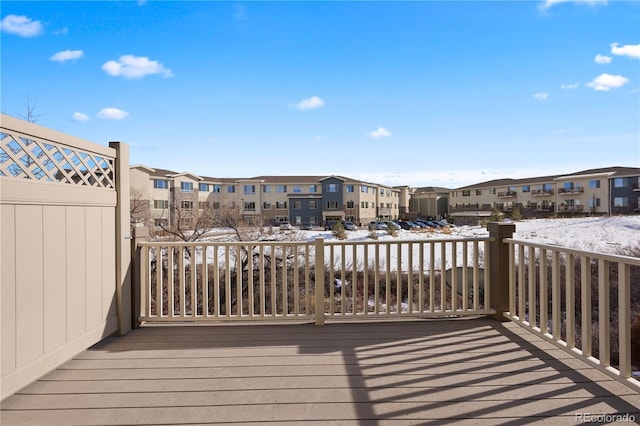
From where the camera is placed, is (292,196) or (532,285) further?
(292,196)

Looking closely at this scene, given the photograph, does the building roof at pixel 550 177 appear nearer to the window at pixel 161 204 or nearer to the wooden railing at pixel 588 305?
the window at pixel 161 204

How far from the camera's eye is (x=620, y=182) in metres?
30.8

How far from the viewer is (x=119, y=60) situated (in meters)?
7.99

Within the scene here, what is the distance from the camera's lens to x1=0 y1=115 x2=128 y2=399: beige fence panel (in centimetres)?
187

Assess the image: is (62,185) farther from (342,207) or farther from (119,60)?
(342,207)

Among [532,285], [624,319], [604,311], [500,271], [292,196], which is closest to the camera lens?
[624,319]

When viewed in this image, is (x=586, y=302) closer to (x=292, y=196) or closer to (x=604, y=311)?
(x=604, y=311)

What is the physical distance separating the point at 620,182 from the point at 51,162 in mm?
41198

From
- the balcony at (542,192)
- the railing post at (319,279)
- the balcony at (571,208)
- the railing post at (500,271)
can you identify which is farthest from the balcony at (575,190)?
the railing post at (319,279)

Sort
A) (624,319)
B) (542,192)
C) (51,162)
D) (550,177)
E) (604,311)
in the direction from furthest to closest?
(550,177) < (542,192) < (51,162) < (604,311) < (624,319)

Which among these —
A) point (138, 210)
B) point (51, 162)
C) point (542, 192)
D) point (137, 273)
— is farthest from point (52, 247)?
point (542, 192)

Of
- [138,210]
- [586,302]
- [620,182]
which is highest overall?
[620,182]

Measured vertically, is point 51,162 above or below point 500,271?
above

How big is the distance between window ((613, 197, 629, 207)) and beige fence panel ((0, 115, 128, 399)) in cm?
4046
